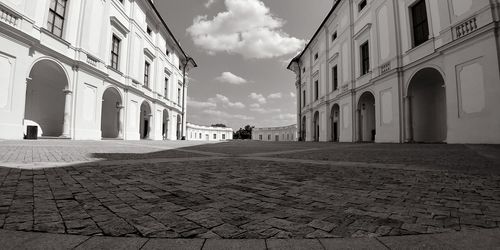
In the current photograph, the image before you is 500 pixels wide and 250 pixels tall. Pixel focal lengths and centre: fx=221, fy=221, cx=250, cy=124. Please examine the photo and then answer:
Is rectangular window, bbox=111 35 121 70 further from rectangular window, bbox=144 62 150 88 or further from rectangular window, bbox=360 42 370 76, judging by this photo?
rectangular window, bbox=360 42 370 76

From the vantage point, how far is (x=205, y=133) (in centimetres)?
6397

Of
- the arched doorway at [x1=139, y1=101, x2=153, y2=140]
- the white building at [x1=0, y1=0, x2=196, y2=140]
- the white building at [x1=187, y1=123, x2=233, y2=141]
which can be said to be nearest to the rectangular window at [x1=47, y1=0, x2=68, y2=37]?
the white building at [x1=0, y1=0, x2=196, y2=140]

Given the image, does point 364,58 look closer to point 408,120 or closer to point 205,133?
point 408,120

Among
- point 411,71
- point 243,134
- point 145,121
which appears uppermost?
point 411,71

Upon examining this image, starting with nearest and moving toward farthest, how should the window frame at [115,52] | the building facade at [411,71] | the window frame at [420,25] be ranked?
the building facade at [411,71], the window frame at [420,25], the window frame at [115,52]

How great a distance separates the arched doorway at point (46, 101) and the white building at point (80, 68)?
4 cm

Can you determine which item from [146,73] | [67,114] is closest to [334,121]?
[146,73]

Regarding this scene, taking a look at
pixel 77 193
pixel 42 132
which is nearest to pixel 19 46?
pixel 42 132

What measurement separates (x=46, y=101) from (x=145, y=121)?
407 inches

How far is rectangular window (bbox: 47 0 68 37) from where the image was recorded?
11.6 metres

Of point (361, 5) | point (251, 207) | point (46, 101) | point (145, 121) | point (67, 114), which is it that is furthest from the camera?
point (145, 121)

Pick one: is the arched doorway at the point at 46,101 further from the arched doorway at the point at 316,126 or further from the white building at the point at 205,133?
the white building at the point at 205,133

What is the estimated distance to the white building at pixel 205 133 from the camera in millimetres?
54112

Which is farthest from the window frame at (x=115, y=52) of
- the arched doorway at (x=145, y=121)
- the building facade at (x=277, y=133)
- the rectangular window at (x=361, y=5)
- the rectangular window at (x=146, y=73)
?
the building facade at (x=277, y=133)
